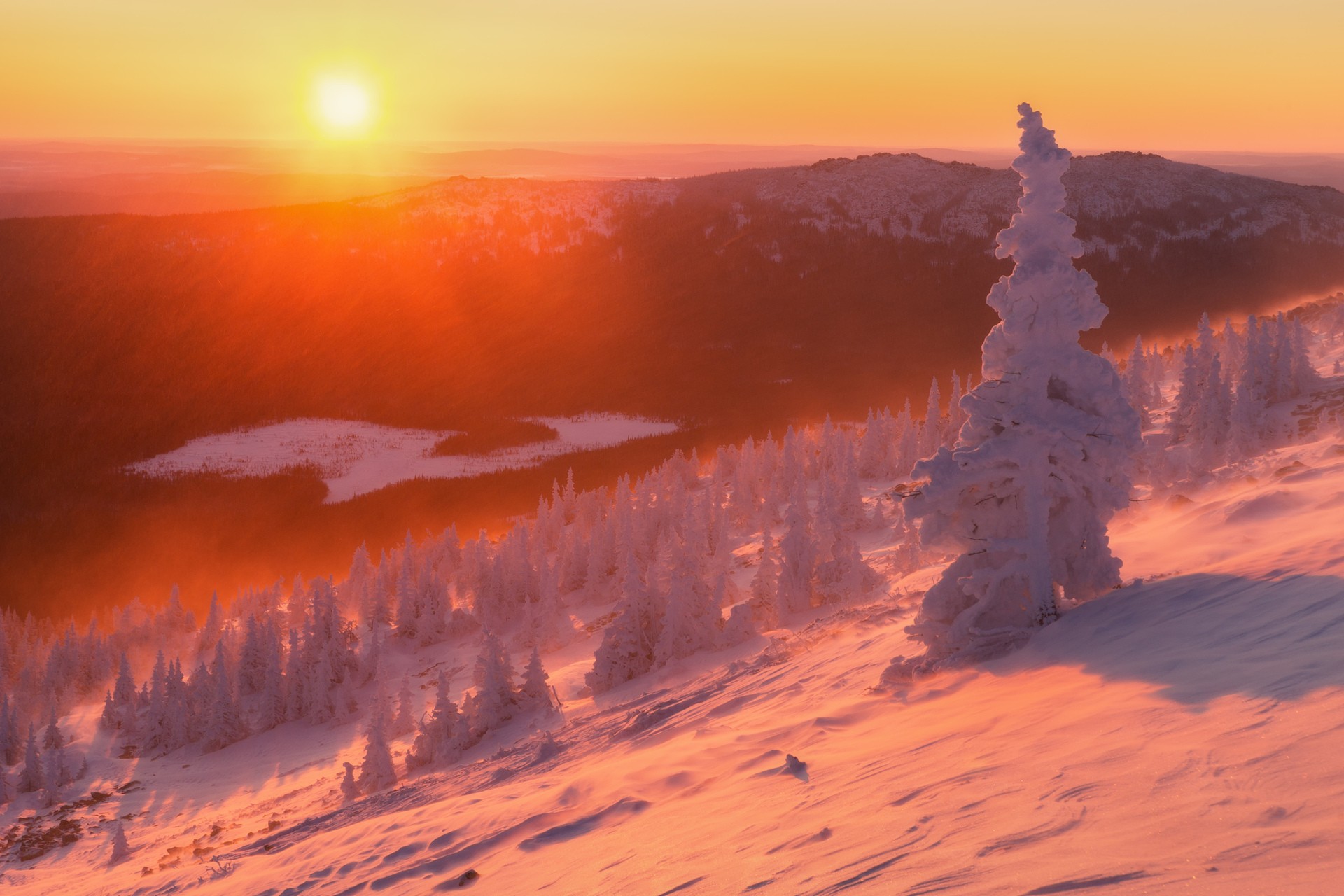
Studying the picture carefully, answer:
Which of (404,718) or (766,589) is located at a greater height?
(766,589)

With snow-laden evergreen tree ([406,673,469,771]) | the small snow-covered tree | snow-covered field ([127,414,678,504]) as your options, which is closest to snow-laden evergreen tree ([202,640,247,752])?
snow-laden evergreen tree ([406,673,469,771])

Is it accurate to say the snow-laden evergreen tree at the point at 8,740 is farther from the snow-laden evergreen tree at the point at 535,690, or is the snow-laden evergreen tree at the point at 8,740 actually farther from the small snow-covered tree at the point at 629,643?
the snow-laden evergreen tree at the point at 535,690

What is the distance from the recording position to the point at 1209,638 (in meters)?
13.3

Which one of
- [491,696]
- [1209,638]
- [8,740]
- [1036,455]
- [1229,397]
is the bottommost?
[8,740]

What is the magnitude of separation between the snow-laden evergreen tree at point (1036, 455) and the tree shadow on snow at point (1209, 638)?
3.07 ft

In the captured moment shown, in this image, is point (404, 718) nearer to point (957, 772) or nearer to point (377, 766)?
point (377, 766)

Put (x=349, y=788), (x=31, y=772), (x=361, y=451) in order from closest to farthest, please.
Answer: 1. (x=349, y=788)
2. (x=31, y=772)
3. (x=361, y=451)

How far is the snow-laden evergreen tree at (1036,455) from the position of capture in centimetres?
1714

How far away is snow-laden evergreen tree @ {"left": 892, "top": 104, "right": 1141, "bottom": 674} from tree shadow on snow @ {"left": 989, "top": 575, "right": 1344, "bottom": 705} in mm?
935

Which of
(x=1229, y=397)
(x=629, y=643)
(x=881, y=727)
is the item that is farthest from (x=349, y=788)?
(x=1229, y=397)

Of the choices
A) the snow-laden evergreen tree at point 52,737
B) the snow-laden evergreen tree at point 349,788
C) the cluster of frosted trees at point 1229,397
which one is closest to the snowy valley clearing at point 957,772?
the snow-laden evergreen tree at point 349,788

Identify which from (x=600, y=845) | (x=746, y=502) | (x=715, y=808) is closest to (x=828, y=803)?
(x=715, y=808)

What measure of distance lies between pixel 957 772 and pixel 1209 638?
495 cm

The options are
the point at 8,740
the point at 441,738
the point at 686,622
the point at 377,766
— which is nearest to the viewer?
the point at 377,766
